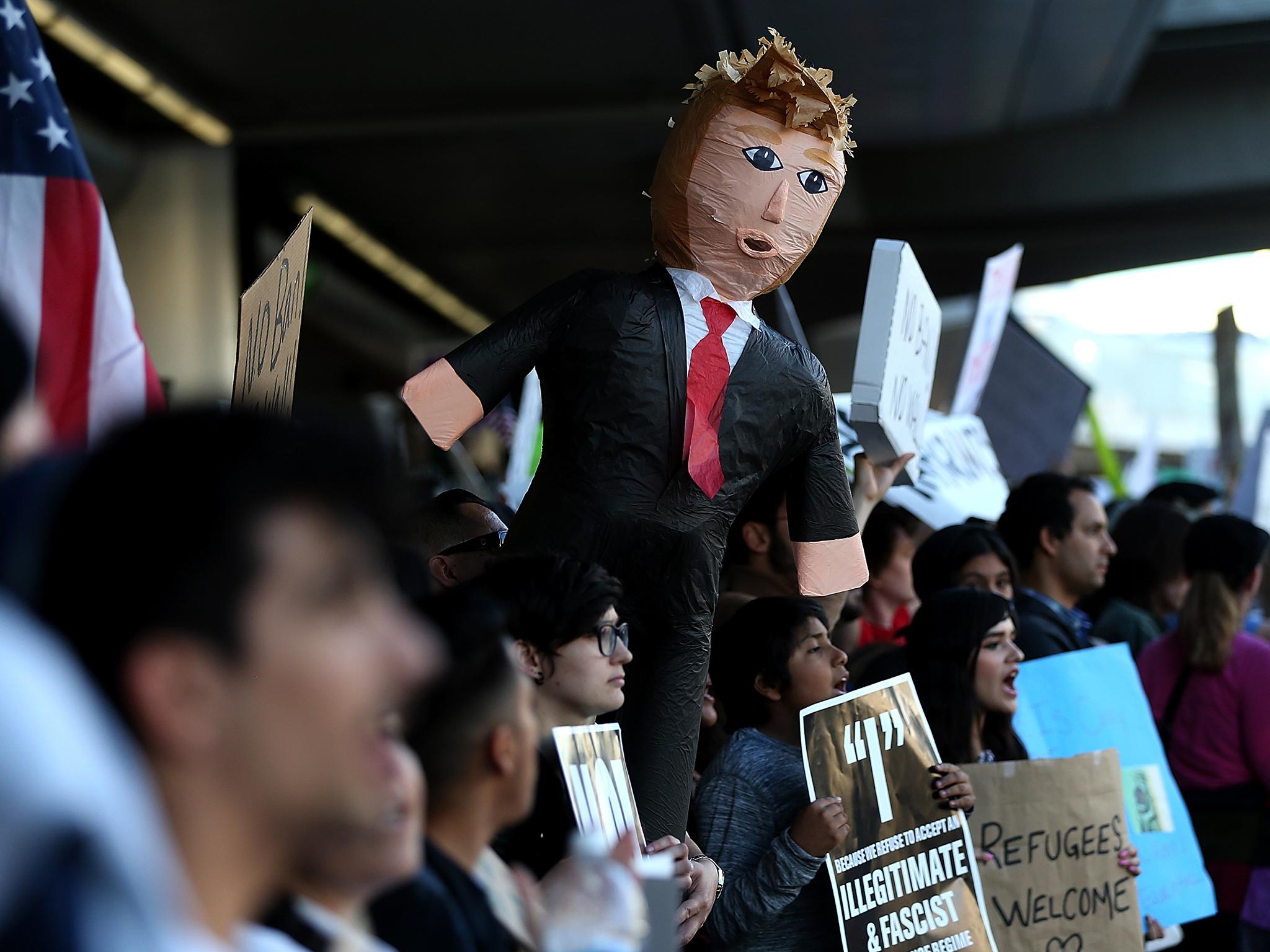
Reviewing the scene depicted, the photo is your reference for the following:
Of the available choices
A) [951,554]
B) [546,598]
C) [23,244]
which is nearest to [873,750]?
[546,598]

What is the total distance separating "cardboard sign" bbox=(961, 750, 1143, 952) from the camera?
3.44m

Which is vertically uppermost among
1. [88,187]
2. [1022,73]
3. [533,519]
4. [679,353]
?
[1022,73]

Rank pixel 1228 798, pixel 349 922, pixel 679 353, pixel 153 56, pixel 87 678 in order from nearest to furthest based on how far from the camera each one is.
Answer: pixel 87 678
pixel 349 922
pixel 679 353
pixel 1228 798
pixel 153 56

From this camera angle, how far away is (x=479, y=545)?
3.37 meters

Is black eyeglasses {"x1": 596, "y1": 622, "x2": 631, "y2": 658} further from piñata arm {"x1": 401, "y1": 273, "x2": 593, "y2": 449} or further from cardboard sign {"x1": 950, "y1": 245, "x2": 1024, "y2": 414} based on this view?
cardboard sign {"x1": 950, "y1": 245, "x2": 1024, "y2": 414}

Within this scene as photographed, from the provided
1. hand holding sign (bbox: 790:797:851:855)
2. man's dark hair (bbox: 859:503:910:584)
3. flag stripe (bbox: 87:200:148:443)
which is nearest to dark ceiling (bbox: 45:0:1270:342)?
man's dark hair (bbox: 859:503:910:584)

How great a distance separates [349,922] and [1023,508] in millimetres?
4026

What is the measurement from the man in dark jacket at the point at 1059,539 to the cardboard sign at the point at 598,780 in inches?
106

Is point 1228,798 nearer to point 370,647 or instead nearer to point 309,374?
point 370,647

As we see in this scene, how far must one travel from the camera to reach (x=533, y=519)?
294cm

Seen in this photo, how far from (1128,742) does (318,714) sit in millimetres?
3518

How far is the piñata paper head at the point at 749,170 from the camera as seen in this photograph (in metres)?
3.12

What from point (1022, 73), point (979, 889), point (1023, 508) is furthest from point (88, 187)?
point (1022, 73)

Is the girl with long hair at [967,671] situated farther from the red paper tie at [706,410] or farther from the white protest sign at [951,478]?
the red paper tie at [706,410]
